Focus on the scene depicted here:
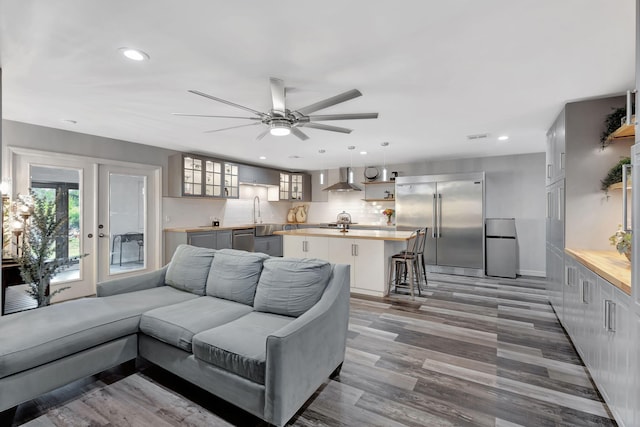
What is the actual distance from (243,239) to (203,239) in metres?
1.08

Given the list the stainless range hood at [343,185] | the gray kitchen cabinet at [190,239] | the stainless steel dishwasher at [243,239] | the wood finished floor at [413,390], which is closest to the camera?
the wood finished floor at [413,390]

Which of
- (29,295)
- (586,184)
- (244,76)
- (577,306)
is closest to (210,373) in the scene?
(244,76)

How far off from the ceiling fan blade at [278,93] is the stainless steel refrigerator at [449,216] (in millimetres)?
4413

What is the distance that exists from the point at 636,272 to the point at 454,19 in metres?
1.64

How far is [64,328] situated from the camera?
6.74ft

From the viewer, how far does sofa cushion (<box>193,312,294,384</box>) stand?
5.76 ft

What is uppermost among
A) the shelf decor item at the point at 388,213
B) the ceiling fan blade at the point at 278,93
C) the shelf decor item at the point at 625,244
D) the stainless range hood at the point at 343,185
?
the ceiling fan blade at the point at 278,93

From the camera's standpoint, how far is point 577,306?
8.72 ft

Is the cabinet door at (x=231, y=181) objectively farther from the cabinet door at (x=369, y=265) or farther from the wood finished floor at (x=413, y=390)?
the wood finished floor at (x=413, y=390)

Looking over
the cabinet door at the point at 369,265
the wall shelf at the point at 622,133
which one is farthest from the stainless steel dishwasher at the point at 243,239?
the wall shelf at the point at 622,133

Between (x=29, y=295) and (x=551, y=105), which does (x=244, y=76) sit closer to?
(x=551, y=105)

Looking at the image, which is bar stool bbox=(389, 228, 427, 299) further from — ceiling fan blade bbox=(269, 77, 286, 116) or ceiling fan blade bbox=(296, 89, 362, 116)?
ceiling fan blade bbox=(269, 77, 286, 116)

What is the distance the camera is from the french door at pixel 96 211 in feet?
13.6

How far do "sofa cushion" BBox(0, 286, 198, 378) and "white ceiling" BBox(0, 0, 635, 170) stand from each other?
6.21 ft
